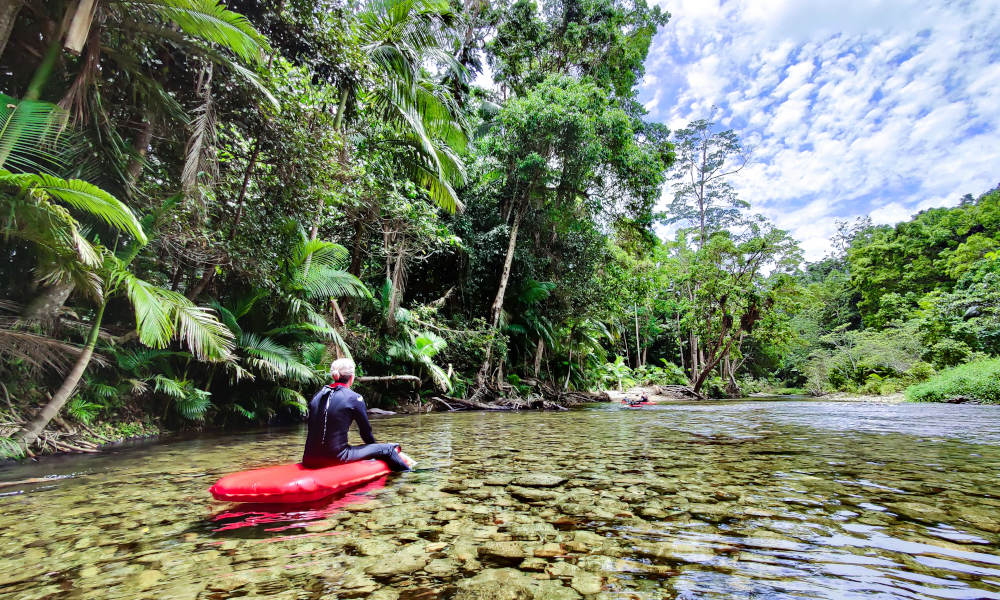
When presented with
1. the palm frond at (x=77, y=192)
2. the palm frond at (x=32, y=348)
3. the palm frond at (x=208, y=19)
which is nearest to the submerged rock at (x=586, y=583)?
the palm frond at (x=77, y=192)

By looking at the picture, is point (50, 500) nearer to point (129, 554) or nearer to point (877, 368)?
point (129, 554)

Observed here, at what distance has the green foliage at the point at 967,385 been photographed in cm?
1138

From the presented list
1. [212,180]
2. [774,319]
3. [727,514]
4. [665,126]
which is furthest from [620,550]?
[665,126]

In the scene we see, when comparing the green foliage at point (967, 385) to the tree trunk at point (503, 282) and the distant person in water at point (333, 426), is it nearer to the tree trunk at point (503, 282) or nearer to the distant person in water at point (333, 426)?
the tree trunk at point (503, 282)

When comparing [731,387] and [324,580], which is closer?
[324,580]

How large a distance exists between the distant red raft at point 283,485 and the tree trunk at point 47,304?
343 cm

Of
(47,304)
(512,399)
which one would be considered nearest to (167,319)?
(47,304)

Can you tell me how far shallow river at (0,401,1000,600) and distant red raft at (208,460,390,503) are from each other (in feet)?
0.32

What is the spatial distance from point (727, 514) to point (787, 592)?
3.04 ft

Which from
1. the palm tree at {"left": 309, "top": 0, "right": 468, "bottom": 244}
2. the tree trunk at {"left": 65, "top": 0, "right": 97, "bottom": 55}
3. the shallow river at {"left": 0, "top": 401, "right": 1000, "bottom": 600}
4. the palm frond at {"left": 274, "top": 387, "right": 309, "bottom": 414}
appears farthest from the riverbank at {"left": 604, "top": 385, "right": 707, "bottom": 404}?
the tree trunk at {"left": 65, "top": 0, "right": 97, "bottom": 55}

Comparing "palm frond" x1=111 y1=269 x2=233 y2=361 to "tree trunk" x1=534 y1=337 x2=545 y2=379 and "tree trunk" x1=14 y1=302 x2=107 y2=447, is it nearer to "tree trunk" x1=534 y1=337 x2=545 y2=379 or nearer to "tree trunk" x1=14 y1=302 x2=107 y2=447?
"tree trunk" x1=14 y1=302 x2=107 y2=447

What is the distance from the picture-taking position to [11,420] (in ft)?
13.8

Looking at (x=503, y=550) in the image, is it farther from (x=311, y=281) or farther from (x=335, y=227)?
(x=335, y=227)

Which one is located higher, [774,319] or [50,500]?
[774,319]
